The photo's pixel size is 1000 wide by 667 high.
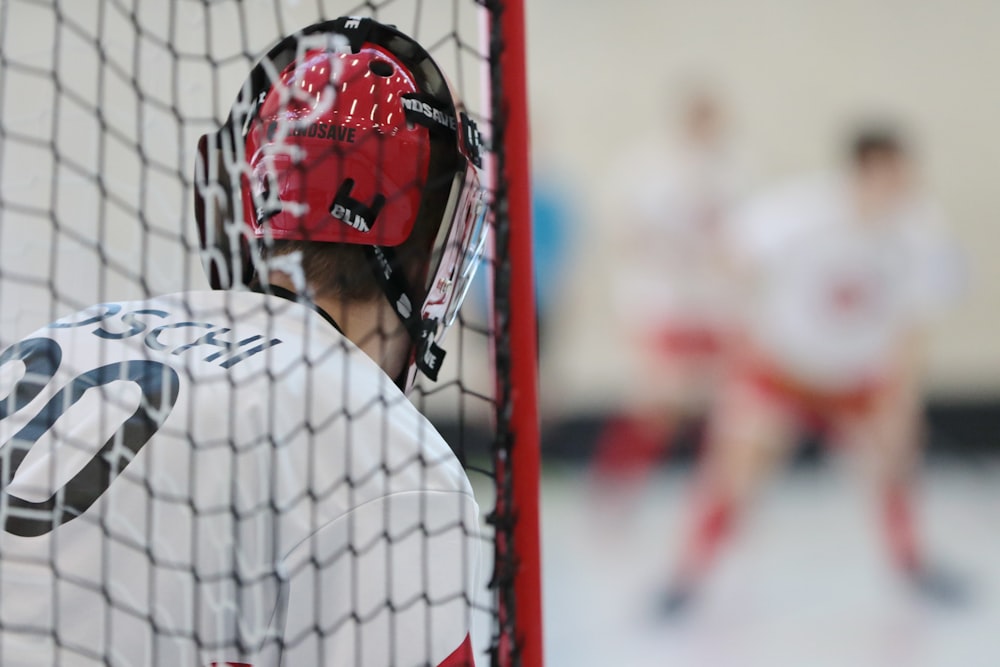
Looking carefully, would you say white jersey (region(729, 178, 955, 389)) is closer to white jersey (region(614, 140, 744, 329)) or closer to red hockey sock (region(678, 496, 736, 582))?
white jersey (region(614, 140, 744, 329))

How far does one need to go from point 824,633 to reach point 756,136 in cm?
298

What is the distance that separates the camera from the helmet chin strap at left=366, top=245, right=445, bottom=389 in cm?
104

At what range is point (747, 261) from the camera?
4.27 meters

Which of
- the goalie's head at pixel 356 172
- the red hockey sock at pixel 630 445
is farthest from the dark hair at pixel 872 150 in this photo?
the goalie's head at pixel 356 172

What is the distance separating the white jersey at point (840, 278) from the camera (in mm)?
3891

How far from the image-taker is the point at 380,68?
1079 millimetres

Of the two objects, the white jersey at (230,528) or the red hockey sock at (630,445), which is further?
the red hockey sock at (630,445)

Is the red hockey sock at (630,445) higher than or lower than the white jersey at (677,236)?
lower

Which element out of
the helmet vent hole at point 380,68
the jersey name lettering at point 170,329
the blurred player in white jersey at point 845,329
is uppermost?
the helmet vent hole at point 380,68

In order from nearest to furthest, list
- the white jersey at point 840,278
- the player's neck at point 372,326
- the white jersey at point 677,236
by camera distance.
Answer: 1. the player's neck at point 372,326
2. the white jersey at point 840,278
3. the white jersey at point 677,236

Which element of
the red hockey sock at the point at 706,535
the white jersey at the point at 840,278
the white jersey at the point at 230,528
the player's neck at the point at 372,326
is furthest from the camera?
the white jersey at the point at 840,278

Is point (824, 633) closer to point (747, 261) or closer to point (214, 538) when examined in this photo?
point (747, 261)

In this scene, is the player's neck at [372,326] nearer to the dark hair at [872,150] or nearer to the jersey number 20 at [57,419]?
the jersey number 20 at [57,419]

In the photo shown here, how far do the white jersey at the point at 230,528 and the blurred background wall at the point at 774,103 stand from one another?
427cm
